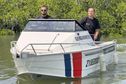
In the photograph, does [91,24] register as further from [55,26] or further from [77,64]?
[77,64]

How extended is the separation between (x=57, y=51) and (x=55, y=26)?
1193 mm

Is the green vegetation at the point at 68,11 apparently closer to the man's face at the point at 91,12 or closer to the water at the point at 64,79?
the man's face at the point at 91,12

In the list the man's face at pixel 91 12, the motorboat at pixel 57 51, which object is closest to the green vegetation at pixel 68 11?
the man's face at pixel 91 12

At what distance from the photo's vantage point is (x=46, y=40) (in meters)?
10.8

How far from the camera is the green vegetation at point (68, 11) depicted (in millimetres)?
38125

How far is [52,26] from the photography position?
11.3 m

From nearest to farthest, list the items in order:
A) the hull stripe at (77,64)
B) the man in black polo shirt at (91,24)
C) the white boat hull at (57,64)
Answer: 1. the white boat hull at (57,64)
2. the hull stripe at (77,64)
3. the man in black polo shirt at (91,24)

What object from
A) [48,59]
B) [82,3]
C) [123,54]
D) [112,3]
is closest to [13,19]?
[82,3]

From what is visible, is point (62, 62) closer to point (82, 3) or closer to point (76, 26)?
point (76, 26)

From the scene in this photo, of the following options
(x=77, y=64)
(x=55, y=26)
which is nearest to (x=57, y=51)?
(x=77, y=64)

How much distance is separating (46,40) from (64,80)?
1.25 metres

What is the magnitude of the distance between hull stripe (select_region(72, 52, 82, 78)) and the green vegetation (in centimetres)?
2663

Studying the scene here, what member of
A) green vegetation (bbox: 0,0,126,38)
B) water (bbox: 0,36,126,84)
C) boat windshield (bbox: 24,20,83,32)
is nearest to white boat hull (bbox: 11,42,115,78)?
water (bbox: 0,36,126,84)

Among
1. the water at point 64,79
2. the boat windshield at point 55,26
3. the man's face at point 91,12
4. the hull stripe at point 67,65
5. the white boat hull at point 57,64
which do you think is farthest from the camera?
the man's face at point 91,12
